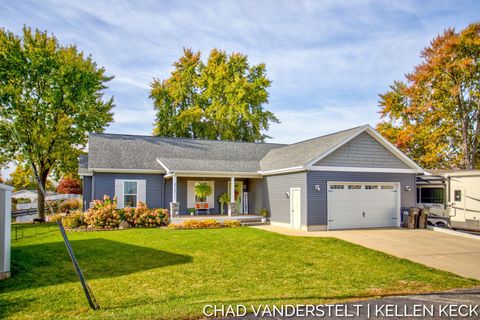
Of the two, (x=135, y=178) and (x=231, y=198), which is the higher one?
(x=135, y=178)

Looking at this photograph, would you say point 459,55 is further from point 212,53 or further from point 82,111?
point 82,111

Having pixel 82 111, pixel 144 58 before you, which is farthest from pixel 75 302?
pixel 82 111

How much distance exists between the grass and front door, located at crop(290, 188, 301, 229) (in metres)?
3.92

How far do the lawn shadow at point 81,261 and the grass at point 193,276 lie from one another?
24 mm

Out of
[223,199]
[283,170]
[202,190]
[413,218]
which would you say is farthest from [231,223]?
[413,218]

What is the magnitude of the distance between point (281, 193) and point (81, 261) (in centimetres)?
1092

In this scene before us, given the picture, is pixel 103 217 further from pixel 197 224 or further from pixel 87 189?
pixel 197 224

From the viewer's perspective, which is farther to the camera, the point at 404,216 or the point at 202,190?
the point at 202,190

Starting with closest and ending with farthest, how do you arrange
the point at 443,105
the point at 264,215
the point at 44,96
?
the point at 264,215 < the point at 44,96 < the point at 443,105

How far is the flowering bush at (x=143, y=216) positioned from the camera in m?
17.9

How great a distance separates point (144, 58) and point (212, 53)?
21.6 metres

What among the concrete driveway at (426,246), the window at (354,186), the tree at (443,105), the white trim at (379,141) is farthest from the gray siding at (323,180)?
the tree at (443,105)

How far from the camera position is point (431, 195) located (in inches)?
768

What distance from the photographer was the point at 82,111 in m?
26.6
